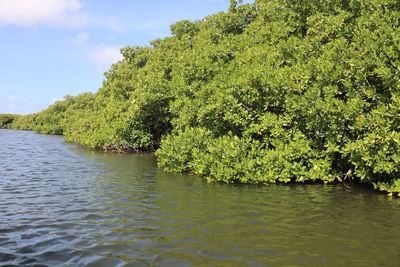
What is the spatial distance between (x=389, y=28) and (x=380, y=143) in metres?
3.82

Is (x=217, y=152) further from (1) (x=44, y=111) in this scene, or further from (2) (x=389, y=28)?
(1) (x=44, y=111)

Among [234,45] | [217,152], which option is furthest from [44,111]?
[217,152]

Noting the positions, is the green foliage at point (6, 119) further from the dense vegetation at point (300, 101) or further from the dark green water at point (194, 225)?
the dark green water at point (194, 225)

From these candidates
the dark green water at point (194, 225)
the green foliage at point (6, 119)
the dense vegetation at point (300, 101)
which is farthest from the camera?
the green foliage at point (6, 119)

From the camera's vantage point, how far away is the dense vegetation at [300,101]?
11680mm

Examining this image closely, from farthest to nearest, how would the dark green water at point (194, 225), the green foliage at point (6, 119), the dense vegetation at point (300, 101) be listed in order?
the green foliage at point (6, 119) < the dense vegetation at point (300, 101) < the dark green water at point (194, 225)

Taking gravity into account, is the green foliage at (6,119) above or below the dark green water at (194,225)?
above

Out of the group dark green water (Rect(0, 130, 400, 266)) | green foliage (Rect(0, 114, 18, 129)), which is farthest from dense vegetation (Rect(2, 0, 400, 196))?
green foliage (Rect(0, 114, 18, 129))

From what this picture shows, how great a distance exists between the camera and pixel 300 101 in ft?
→ 42.9

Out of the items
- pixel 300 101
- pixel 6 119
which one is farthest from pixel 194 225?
pixel 6 119

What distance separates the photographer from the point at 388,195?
11398 mm

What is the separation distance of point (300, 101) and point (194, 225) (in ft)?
22.3

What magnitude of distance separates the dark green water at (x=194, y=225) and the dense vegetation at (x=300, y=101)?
3.36 feet

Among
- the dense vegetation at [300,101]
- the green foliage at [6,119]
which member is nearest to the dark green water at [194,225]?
the dense vegetation at [300,101]
